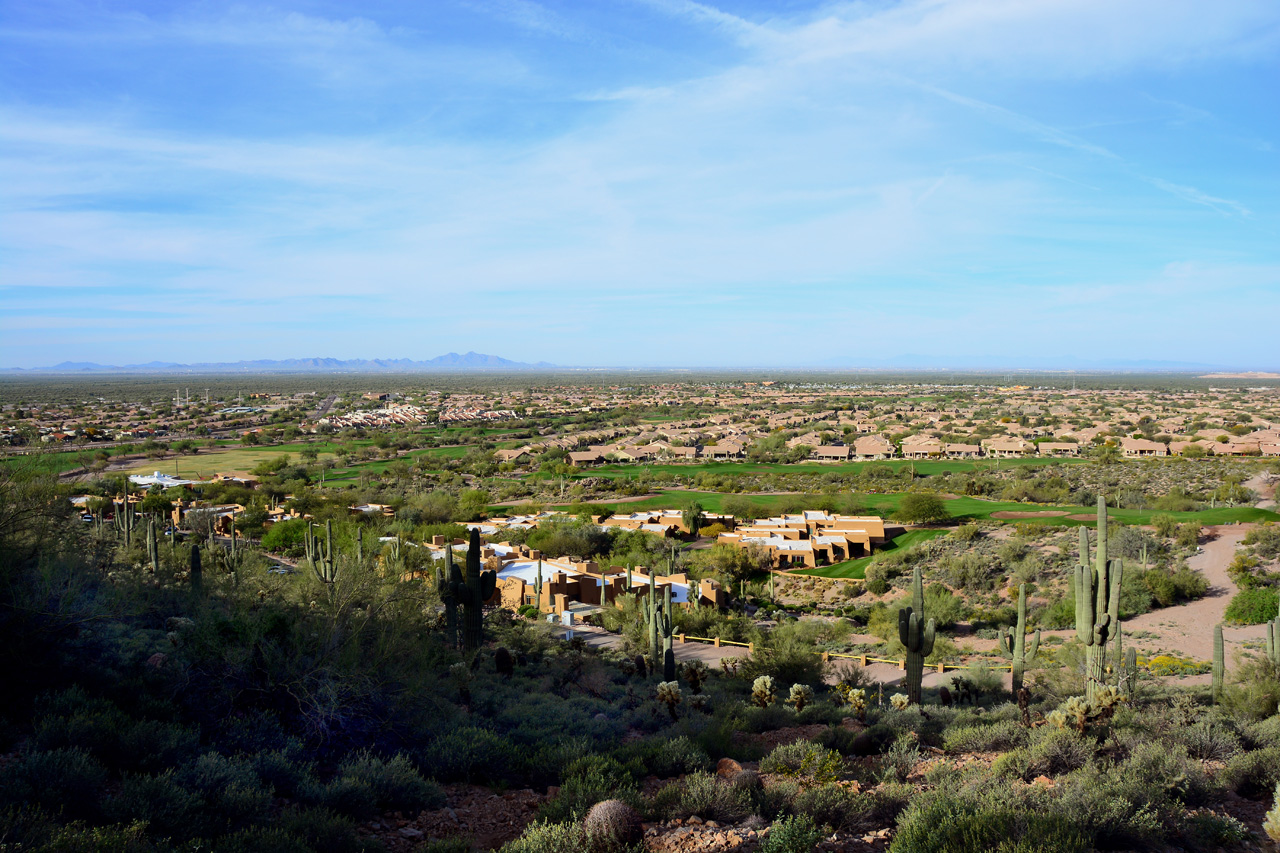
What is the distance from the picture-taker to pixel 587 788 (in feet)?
24.0

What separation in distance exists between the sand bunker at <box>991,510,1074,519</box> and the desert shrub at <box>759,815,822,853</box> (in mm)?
36242

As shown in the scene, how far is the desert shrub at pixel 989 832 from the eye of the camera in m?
5.45

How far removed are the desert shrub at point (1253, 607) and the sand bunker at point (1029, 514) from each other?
1326 cm

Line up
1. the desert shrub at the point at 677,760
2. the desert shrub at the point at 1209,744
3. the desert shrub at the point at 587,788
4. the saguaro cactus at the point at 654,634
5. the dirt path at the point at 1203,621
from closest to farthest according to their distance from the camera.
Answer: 1. the desert shrub at the point at 587,788
2. the desert shrub at the point at 677,760
3. the desert shrub at the point at 1209,744
4. the saguaro cactus at the point at 654,634
5. the dirt path at the point at 1203,621

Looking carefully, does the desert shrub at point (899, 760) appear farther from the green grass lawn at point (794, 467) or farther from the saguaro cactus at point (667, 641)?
the green grass lawn at point (794, 467)

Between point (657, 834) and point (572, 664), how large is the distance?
1035cm

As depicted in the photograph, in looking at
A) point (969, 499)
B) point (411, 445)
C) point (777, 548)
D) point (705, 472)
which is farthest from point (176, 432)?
point (969, 499)

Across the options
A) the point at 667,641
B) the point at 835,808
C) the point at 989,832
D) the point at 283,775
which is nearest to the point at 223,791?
the point at 283,775

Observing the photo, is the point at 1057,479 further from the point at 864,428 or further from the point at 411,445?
the point at 411,445

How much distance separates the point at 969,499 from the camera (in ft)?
159

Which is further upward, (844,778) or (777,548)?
(844,778)

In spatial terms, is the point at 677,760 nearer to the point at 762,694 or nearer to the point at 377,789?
the point at 377,789

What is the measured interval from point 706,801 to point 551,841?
1679 mm

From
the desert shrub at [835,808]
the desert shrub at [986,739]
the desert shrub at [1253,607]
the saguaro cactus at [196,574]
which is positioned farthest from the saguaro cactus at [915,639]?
the desert shrub at [1253,607]
